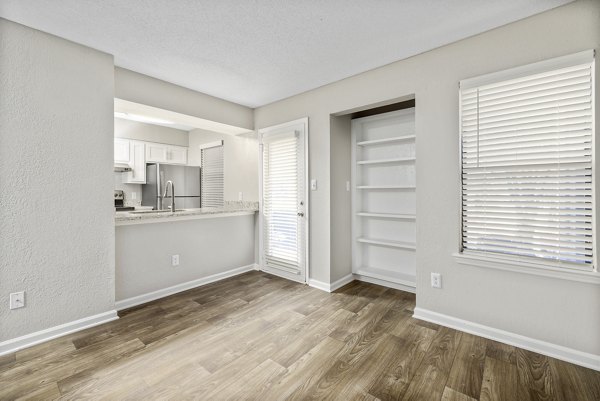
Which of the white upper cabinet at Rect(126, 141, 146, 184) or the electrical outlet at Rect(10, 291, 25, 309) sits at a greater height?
the white upper cabinet at Rect(126, 141, 146, 184)

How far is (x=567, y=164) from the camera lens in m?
1.86

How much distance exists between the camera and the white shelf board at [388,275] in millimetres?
3108

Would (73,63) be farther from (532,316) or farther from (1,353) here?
(532,316)

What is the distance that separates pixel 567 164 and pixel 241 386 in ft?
8.66

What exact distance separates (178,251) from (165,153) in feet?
9.46

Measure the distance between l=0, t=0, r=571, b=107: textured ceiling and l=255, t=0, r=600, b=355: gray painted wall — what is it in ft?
0.43

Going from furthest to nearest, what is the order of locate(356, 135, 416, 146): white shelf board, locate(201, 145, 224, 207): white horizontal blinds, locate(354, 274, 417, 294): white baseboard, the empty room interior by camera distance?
locate(201, 145, 224, 207): white horizontal blinds
locate(354, 274, 417, 294): white baseboard
locate(356, 135, 416, 146): white shelf board
the empty room interior

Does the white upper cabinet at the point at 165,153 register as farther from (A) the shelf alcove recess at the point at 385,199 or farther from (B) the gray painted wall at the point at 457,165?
(A) the shelf alcove recess at the point at 385,199

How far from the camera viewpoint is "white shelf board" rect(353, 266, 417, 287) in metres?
3.11

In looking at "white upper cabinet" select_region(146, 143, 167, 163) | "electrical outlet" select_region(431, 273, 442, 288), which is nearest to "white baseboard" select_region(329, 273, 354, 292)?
"electrical outlet" select_region(431, 273, 442, 288)

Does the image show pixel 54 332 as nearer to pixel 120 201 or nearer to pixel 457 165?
pixel 120 201

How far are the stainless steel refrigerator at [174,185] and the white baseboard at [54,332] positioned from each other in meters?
2.64

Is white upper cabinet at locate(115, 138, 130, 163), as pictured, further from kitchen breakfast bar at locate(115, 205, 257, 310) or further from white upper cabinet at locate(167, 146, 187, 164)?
kitchen breakfast bar at locate(115, 205, 257, 310)

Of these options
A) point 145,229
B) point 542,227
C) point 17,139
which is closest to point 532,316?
point 542,227
